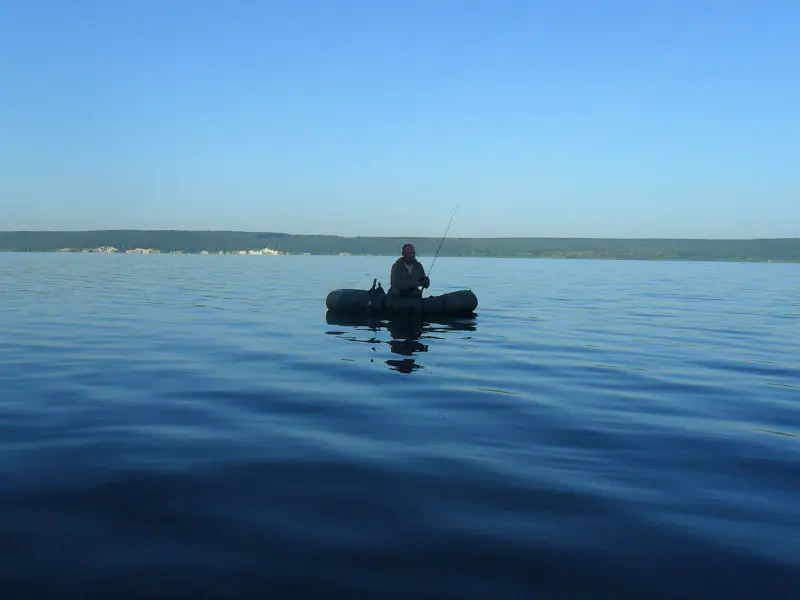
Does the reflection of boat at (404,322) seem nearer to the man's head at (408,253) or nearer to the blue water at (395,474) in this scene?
the man's head at (408,253)

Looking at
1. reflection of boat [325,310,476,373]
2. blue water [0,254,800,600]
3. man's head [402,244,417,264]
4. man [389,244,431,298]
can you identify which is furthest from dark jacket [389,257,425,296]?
blue water [0,254,800,600]

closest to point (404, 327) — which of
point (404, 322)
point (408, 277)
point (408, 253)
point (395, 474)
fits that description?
point (404, 322)

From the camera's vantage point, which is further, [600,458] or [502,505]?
[600,458]

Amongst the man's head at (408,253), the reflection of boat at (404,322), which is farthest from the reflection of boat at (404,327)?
the man's head at (408,253)

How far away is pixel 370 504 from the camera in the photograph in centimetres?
560

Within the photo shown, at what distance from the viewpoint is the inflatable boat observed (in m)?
21.5

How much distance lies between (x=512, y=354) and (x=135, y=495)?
10.6 meters

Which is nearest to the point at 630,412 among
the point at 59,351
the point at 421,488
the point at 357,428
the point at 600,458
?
the point at 600,458

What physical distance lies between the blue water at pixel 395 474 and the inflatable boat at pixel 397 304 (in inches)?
264

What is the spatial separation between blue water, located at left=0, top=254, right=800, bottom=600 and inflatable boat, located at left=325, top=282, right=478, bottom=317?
671 centimetres

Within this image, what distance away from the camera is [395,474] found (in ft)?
21.0

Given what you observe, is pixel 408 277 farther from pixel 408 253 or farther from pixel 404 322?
pixel 404 322

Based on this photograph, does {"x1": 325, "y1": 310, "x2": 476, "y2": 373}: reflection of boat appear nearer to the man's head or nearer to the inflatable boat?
the inflatable boat

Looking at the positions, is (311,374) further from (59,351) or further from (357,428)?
(59,351)
